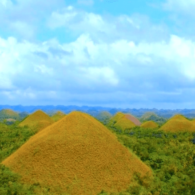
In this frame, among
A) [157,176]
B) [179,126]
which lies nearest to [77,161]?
[157,176]

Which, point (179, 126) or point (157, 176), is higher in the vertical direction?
point (179, 126)

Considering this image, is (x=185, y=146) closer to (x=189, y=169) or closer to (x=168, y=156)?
(x=168, y=156)

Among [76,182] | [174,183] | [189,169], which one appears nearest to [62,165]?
[76,182]

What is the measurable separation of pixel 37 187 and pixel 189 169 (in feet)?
44.3

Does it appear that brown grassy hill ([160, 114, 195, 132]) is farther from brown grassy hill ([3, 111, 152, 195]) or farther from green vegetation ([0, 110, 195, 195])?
brown grassy hill ([3, 111, 152, 195])

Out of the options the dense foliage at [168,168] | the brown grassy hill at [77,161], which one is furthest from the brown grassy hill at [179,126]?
the brown grassy hill at [77,161]

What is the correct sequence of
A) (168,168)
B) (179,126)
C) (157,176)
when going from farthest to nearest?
(179,126) < (168,168) < (157,176)

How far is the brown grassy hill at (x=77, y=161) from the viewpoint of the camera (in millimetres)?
17375

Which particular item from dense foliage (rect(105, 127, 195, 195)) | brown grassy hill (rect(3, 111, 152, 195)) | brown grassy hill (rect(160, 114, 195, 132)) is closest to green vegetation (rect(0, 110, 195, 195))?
dense foliage (rect(105, 127, 195, 195))

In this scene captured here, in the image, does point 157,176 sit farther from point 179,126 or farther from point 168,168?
point 179,126

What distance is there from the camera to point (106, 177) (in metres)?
18.1

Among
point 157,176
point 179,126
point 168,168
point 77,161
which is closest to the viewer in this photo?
point 77,161

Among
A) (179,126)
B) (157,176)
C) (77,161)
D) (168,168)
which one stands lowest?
(157,176)

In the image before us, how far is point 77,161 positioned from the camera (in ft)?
61.8
